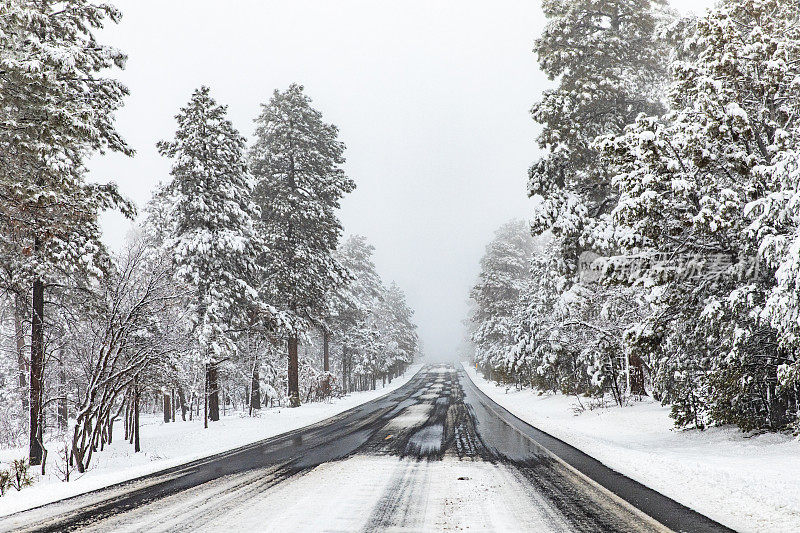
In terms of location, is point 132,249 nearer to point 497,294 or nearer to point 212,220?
point 212,220

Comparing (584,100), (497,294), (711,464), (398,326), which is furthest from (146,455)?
(398,326)

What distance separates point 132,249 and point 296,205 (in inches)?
573

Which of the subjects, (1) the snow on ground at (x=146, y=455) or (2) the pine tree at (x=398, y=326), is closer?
(1) the snow on ground at (x=146, y=455)

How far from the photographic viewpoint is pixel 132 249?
1202 centimetres

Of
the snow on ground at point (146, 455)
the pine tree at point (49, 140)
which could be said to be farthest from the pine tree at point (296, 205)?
the pine tree at point (49, 140)

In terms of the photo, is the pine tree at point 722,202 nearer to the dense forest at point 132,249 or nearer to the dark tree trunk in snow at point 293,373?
the dense forest at point 132,249

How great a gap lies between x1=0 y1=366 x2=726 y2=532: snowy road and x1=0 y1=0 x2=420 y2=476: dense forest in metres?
3.46

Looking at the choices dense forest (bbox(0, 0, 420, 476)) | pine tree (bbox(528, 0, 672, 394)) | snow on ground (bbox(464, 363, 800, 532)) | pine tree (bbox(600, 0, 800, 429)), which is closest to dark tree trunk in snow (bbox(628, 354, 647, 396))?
pine tree (bbox(528, 0, 672, 394))

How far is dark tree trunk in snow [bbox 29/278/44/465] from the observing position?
11.7m

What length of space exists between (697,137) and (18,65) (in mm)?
14019

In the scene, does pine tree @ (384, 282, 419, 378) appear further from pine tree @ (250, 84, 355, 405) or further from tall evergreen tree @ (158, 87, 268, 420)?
tall evergreen tree @ (158, 87, 268, 420)

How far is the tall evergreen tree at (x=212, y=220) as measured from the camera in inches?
792

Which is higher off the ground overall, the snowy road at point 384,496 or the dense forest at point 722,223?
the dense forest at point 722,223

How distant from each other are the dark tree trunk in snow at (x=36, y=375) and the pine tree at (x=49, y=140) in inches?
1.0
